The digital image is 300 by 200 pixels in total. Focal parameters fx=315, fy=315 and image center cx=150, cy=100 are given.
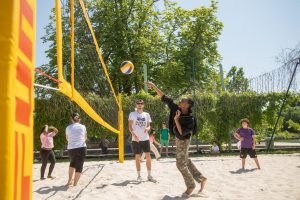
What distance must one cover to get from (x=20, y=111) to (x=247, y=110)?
18.0 meters

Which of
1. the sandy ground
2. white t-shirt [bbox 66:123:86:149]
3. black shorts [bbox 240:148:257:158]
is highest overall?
white t-shirt [bbox 66:123:86:149]

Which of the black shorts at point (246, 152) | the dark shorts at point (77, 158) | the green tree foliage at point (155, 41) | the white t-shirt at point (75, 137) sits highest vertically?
the green tree foliage at point (155, 41)

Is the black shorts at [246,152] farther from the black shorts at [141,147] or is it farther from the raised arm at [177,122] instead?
the raised arm at [177,122]

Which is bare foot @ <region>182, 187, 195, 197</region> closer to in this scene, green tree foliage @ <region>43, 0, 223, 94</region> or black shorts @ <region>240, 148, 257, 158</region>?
black shorts @ <region>240, 148, 257, 158</region>

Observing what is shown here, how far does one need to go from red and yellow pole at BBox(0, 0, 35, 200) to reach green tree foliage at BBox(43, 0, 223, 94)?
67.5 feet

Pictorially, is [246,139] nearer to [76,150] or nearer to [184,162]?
[184,162]

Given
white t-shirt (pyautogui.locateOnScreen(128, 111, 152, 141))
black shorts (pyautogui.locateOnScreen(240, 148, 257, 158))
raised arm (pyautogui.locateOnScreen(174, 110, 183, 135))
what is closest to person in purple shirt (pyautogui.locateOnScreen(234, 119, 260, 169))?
black shorts (pyautogui.locateOnScreen(240, 148, 257, 158))

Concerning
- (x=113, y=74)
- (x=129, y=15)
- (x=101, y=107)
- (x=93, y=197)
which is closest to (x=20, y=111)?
(x=93, y=197)

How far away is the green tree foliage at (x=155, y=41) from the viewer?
2308 cm

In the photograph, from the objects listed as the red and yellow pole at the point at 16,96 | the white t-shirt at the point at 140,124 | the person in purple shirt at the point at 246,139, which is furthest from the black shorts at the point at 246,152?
the red and yellow pole at the point at 16,96

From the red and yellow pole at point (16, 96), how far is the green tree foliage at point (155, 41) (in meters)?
20.6

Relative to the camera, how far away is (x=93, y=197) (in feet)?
17.8

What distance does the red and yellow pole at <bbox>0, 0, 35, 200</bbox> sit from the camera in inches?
45.3

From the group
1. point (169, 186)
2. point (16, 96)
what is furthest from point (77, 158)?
point (16, 96)
